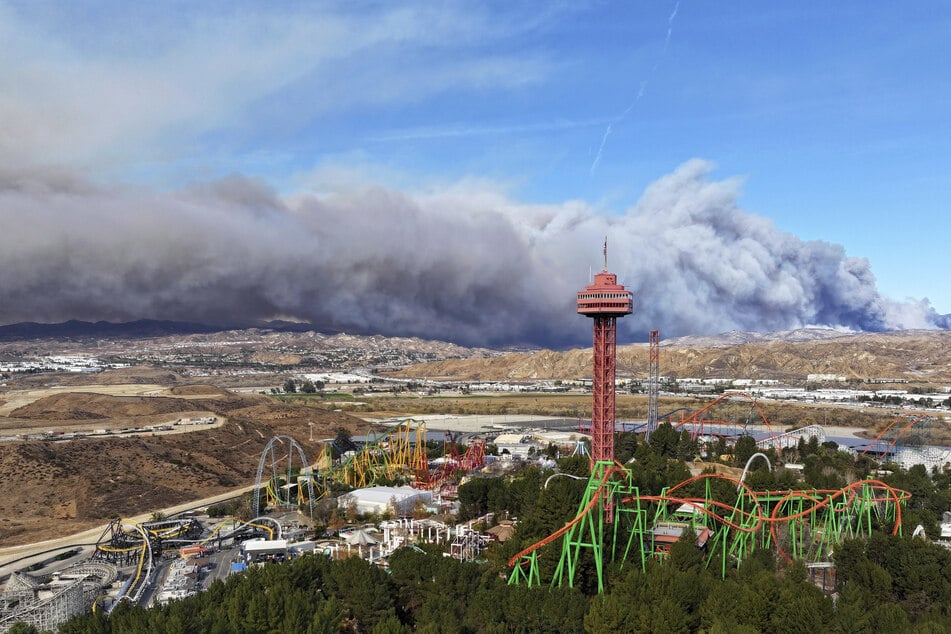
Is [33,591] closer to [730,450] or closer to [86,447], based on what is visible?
[86,447]

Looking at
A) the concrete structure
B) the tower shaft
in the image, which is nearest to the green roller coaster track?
the tower shaft

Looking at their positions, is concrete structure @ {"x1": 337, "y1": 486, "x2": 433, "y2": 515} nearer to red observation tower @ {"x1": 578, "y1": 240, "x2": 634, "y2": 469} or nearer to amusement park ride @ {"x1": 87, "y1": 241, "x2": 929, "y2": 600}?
amusement park ride @ {"x1": 87, "y1": 241, "x2": 929, "y2": 600}

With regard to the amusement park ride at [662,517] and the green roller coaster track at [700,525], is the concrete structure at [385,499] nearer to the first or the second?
the amusement park ride at [662,517]

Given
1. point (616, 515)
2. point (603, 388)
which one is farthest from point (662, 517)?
point (616, 515)

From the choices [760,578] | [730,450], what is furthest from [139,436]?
[760,578]

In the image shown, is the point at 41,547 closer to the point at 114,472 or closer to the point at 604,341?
the point at 114,472
